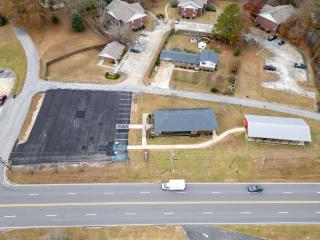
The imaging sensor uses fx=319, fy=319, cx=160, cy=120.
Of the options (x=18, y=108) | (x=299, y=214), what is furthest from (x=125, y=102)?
(x=299, y=214)

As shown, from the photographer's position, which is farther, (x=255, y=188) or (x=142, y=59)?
(x=142, y=59)

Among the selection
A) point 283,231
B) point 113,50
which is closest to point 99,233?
point 283,231

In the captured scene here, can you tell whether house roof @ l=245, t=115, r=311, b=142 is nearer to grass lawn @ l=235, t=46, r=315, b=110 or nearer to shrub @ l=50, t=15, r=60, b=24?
grass lawn @ l=235, t=46, r=315, b=110

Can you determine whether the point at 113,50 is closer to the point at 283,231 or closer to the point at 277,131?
the point at 277,131

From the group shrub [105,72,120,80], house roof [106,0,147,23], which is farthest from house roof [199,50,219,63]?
house roof [106,0,147,23]

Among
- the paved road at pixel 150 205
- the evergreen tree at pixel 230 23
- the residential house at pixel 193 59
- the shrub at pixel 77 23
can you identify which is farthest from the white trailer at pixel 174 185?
the shrub at pixel 77 23

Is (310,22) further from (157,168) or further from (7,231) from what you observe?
(7,231)
